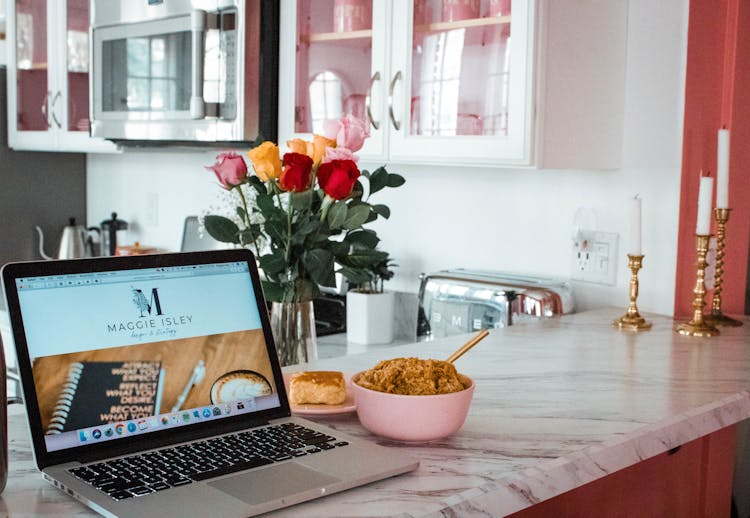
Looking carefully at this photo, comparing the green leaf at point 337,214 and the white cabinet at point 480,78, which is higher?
the white cabinet at point 480,78

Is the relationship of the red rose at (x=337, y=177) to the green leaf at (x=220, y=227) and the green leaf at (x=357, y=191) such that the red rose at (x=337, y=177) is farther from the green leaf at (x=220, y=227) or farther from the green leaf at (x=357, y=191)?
the green leaf at (x=220, y=227)

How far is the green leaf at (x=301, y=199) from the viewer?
4.67ft

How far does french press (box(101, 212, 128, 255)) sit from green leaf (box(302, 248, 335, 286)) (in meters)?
2.11

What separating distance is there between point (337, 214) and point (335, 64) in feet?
2.83

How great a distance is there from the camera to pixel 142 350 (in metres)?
1.02

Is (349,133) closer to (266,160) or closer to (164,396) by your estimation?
(266,160)

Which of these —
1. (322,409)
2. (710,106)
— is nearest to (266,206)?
(322,409)

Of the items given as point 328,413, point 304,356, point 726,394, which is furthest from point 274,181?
point 726,394

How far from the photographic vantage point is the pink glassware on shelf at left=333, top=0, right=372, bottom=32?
82.8 inches

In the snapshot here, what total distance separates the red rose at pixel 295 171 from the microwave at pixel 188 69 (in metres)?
0.94

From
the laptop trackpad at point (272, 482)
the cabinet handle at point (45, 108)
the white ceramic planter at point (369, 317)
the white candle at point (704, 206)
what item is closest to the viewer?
the laptop trackpad at point (272, 482)

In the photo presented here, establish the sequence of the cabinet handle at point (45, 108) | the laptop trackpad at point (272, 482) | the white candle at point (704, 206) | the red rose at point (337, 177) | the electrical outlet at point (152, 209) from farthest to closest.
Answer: the electrical outlet at point (152, 209) < the cabinet handle at point (45, 108) < the white candle at point (704, 206) < the red rose at point (337, 177) < the laptop trackpad at point (272, 482)

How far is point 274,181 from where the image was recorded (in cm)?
145

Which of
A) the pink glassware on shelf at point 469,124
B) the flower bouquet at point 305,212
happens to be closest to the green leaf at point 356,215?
the flower bouquet at point 305,212
